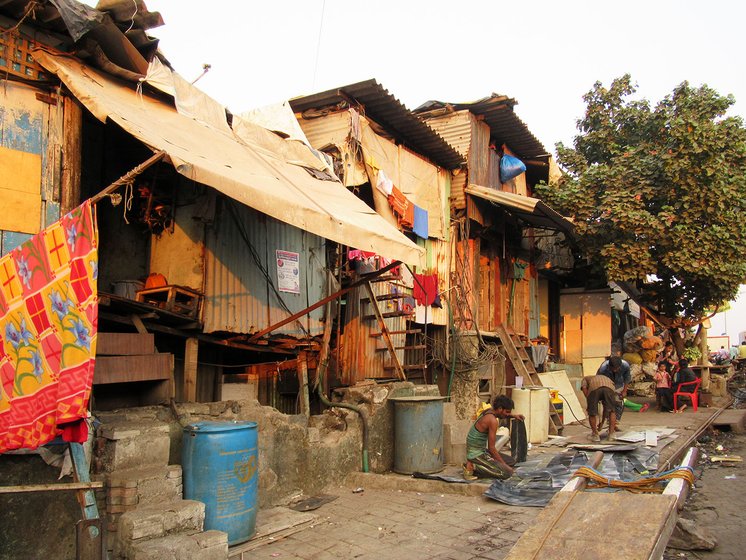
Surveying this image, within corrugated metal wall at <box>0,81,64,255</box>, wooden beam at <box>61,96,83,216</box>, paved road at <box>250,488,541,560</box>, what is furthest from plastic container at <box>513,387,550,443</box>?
corrugated metal wall at <box>0,81,64,255</box>

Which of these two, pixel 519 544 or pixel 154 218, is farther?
pixel 154 218

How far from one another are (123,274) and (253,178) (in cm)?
267

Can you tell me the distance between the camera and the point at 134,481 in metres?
4.98

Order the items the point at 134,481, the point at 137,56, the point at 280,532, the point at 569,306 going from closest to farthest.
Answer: the point at 134,481, the point at 280,532, the point at 137,56, the point at 569,306

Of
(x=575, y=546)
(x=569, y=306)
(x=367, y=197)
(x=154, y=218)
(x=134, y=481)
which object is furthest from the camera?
(x=569, y=306)

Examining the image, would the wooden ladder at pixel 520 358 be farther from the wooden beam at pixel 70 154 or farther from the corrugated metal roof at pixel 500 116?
the wooden beam at pixel 70 154

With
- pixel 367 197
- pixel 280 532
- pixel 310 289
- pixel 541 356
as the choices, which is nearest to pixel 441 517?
pixel 280 532

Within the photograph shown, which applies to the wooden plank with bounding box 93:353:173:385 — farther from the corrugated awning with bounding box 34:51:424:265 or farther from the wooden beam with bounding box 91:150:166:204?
the corrugated awning with bounding box 34:51:424:265

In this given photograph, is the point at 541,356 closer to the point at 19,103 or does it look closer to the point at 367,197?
the point at 367,197

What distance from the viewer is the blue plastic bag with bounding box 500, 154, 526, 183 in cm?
1562

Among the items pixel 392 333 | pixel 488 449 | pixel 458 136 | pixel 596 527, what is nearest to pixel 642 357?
pixel 458 136

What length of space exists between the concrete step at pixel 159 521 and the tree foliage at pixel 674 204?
43.3 feet

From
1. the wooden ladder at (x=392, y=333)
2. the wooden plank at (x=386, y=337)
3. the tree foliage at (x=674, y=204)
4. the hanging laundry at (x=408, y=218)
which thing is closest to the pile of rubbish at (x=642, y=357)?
the tree foliage at (x=674, y=204)

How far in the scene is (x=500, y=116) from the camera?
1417 centimetres
